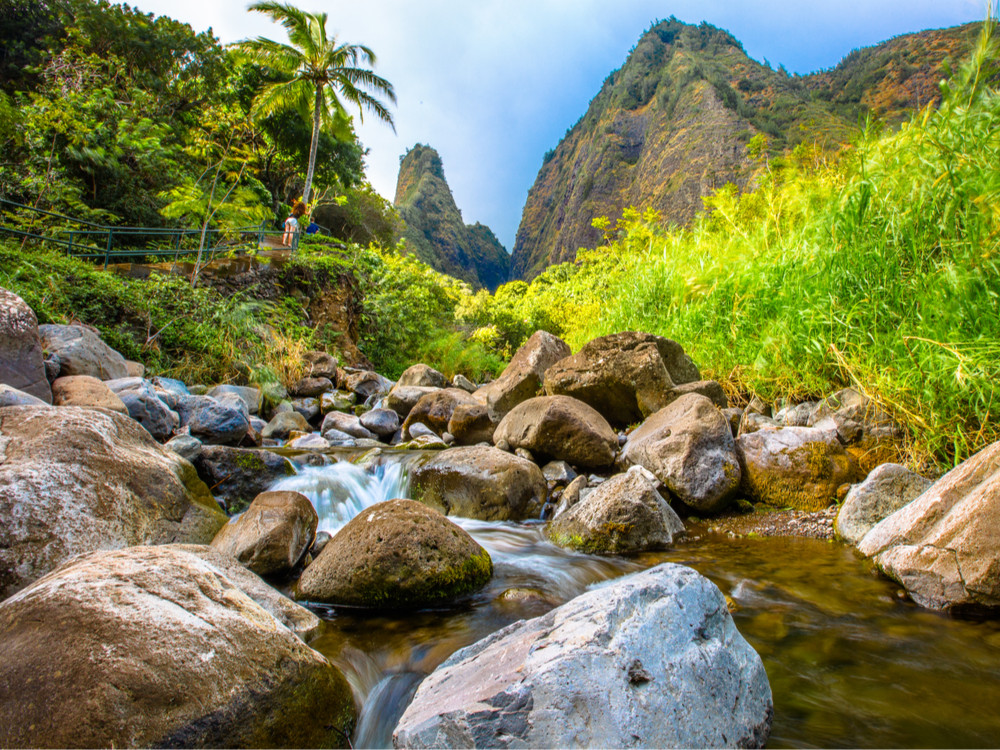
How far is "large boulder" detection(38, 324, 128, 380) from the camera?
19.2 feet

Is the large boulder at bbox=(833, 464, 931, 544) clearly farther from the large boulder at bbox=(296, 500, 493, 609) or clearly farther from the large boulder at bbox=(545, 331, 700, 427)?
the large boulder at bbox=(296, 500, 493, 609)

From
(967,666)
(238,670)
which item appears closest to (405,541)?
(238,670)

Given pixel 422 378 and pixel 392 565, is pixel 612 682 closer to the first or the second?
pixel 392 565

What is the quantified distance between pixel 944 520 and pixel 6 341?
737 centimetres

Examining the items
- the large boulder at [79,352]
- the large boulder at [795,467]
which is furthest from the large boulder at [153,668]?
the large boulder at [79,352]

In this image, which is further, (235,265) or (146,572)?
(235,265)

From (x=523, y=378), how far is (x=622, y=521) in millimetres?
3241

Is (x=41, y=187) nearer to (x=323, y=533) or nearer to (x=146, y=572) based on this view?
(x=323, y=533)

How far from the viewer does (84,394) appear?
4.95 metres

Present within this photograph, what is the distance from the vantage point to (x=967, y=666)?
2086 millimetres

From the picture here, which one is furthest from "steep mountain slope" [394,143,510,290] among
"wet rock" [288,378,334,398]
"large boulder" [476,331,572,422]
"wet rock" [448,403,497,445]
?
"wet rock" [448,403,497,445]

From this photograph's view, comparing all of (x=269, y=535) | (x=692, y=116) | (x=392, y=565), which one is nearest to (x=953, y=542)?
(x=392, y=565)

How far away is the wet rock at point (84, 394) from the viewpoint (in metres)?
4.80

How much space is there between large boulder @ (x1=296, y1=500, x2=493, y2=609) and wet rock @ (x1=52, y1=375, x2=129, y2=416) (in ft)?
10.4
